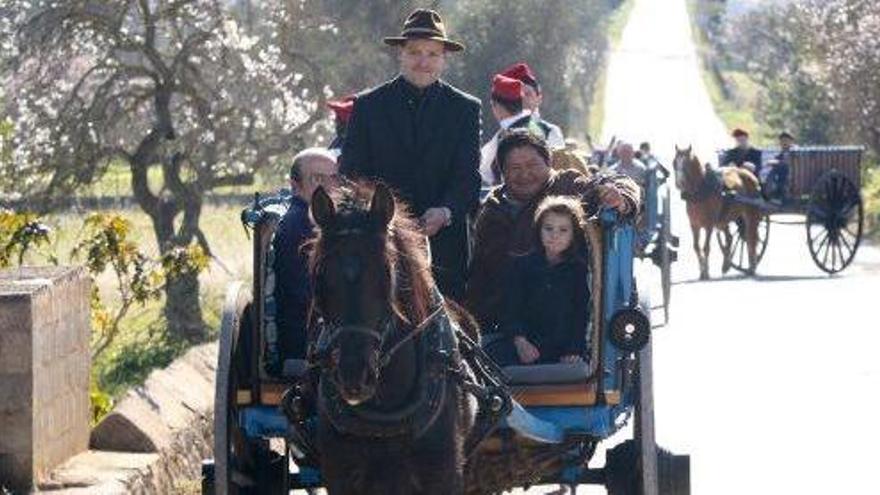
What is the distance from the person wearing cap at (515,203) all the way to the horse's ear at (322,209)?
76.4 inches

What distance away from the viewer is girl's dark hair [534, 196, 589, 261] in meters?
8.91

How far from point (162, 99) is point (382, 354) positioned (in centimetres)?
1733

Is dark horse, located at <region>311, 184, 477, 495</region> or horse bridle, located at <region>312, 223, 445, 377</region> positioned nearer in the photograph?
horse bridle, located at <region>312, 223, 445, 377</region>

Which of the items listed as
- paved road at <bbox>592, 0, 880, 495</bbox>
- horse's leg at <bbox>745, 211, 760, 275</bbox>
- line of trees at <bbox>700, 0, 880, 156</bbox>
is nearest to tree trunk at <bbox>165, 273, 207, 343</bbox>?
paved road at <bbox>592, 0, 880, 495</bbox>

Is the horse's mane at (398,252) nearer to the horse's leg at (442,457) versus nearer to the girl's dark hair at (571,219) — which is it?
the horse's leg at (442,457)

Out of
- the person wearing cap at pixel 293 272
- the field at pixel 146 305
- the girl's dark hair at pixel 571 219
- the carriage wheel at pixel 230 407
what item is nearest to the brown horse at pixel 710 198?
the field at pixel 146 305

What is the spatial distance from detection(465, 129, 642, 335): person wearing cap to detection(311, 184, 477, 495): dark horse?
1.67 m

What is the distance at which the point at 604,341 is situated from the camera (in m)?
8.77

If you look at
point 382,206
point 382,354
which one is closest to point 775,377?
point 382,206

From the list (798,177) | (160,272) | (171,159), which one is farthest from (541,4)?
(160,272)

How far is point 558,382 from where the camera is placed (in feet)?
28.1

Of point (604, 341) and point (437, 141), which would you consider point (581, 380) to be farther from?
point (437, 141)

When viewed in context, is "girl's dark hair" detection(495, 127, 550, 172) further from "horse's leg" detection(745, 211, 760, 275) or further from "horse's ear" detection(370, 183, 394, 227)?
"horse's leg" detection(745, 211, 760, 275)

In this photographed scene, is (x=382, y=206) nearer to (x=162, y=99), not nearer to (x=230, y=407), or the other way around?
(x=230, y=407)
